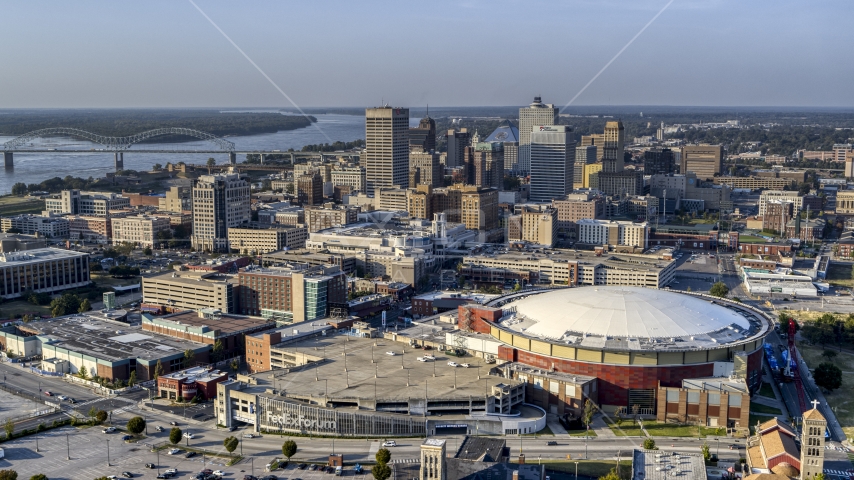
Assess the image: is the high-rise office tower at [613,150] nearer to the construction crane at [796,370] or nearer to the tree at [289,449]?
the construction crane at [796,370]

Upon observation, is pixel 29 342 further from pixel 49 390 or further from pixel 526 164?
pixel 526 164

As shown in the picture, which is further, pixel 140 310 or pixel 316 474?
pixel 140 310

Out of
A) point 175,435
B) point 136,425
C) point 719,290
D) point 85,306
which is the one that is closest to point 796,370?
point 719,290

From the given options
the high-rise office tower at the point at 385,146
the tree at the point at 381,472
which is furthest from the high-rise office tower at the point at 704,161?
the tree at the point at 381,472

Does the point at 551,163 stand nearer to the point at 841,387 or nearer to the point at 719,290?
the point at 719,290

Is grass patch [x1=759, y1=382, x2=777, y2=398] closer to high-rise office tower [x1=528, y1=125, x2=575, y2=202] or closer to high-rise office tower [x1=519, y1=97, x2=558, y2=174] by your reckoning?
high-rise office tower [x1=528, y1=125, x2=575, y2=202]

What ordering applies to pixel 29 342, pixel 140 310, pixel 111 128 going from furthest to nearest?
pixel 111 128
pixel 140 310
pixel 29 342

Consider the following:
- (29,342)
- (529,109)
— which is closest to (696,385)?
(29,342)
